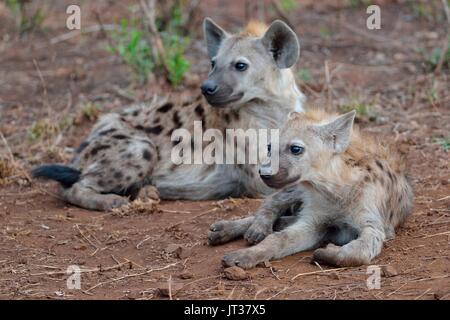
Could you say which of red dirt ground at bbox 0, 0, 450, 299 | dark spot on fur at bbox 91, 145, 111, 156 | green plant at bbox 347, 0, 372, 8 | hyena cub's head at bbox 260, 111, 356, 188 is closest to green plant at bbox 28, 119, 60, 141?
red dirt ground at bbox 0, 0, 450, 299

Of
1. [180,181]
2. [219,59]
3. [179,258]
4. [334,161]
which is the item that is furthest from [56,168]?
[334,161]

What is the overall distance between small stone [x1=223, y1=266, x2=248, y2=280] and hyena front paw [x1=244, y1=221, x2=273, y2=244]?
0.39 meters

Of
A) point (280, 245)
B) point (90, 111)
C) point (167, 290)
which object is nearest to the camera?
point (167, 290)

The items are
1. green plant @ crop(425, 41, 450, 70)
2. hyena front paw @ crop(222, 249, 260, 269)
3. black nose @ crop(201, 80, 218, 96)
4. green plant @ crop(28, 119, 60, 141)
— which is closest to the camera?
hyena front paw @ crop(222, 249, 260, 269)

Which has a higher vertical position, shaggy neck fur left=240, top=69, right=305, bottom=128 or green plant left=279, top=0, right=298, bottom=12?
green plant left=279, top=0, right=298, bottom=12

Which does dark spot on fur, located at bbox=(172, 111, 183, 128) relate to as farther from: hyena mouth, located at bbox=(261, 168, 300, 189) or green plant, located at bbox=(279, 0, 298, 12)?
green plant, located at bbox=(279, 0, 298, 12)

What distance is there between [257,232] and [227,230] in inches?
5.8

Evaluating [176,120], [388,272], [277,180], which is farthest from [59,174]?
[388,272]

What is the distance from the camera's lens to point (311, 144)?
3832mm

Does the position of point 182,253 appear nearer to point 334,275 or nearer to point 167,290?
point 167,290

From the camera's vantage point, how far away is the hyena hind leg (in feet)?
13.1

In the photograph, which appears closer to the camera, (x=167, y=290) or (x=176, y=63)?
(x=167, y=290)

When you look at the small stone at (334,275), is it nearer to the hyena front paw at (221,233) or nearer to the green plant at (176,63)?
the hyena front paw at (221,233)

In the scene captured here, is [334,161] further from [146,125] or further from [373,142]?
[146,125]
